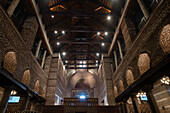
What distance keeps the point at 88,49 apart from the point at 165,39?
12852mm

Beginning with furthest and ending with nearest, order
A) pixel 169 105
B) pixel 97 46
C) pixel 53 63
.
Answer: pixel 97 46 → pixel 53 63 → pixel 169 105

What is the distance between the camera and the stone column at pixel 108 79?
13.7 meters

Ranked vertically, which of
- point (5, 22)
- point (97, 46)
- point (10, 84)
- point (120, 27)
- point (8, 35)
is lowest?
point (10, 84)

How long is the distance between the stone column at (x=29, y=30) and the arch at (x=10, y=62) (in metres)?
2.04

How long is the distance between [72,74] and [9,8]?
21.1m

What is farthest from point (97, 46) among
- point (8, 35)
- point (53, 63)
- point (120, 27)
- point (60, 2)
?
point (8, 35)

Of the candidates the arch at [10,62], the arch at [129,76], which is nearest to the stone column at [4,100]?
the arch at [10,62]

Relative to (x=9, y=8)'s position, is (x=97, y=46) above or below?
above

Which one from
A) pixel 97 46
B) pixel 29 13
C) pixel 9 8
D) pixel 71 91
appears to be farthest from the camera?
pixel 71 91

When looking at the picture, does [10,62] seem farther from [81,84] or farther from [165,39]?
[81,84]

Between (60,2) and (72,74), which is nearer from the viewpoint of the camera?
(60,2)

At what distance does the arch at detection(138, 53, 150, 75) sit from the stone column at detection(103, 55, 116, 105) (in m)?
7.98

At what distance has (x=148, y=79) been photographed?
6012 mm

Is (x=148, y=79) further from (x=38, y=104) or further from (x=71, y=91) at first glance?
(x=71, y=91)
